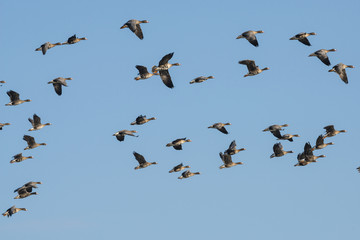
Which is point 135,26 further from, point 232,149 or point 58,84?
point 232,149

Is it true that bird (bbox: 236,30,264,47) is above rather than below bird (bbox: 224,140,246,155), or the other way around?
above

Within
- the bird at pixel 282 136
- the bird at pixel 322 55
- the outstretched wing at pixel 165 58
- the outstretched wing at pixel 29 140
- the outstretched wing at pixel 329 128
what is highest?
the outstretched wing at pixel 165 58

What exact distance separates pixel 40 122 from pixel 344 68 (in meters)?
20.0

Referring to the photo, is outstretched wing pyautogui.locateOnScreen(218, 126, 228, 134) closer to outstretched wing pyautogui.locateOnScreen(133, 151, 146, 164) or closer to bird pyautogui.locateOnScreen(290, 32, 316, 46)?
outstretched wing pyautogui.locateOnScreen(133, 151, 146, 164)

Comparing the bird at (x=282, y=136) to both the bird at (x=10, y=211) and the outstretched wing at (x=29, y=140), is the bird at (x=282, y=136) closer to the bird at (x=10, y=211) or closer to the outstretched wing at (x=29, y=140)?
the outstretched wing at (x=29, y=140)

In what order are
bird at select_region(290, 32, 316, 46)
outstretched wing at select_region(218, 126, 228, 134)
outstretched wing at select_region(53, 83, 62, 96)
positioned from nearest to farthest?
bird at select_region(290, 32, 316, 46) < outstretched wing at select_region(53, 83, 62, 96) < outstretched wing at select_region(218, 126, 228, 134)

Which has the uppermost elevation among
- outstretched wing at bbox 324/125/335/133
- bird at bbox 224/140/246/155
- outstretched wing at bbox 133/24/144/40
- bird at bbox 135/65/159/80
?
outstretched wing at bbox 133/24/144/40

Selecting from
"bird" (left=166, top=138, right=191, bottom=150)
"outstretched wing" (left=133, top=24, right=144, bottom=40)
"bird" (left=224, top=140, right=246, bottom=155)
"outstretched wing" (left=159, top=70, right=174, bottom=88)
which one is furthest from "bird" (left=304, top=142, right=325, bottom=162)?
"outstretched wing" (left=133, top=24, right=144, bottom=40)

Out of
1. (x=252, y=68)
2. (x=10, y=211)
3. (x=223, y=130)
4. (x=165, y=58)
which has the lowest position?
(x=10, y=211)

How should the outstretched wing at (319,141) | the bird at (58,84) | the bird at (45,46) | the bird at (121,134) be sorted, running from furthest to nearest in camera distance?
the outstretched wing at (319,141) < the bird at (121,134) < the bird at (58,84) < the bird at (45,46)

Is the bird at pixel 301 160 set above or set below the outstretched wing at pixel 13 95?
below

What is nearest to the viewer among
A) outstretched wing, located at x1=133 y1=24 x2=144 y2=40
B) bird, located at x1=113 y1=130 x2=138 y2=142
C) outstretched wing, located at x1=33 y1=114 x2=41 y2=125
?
outstretched wing, located at x1=133 y1=24 x2=144 y2=40

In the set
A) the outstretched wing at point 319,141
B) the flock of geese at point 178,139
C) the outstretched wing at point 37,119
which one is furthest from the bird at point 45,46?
the outstretched wing at point 319,141

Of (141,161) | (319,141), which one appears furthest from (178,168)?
(319,141)
